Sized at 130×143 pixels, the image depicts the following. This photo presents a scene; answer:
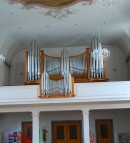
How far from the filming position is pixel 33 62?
13375 mm

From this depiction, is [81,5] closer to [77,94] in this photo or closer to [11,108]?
[77,94]

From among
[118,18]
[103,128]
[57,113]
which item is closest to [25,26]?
[118,18]

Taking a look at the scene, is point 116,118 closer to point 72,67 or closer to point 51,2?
point 72,67

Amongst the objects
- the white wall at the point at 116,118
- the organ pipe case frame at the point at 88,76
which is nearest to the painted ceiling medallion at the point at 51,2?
the organ pipe case frame at the point at 88,76

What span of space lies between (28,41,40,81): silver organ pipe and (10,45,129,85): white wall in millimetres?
1994

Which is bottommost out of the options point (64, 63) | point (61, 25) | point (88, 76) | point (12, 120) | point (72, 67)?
point (12, 120)

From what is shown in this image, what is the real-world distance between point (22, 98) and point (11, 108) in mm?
829

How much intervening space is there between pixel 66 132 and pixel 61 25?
583 centimetres

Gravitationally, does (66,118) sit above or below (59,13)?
below

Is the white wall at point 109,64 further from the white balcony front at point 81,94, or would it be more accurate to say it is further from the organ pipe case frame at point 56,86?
the organ pipe case frame at point 56,86

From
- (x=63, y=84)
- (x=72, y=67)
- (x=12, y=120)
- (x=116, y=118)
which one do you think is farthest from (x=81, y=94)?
(x=12, y=120)

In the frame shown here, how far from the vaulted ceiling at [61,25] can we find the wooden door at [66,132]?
426cm

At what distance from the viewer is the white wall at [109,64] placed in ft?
50.0

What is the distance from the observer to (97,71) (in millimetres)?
13070
